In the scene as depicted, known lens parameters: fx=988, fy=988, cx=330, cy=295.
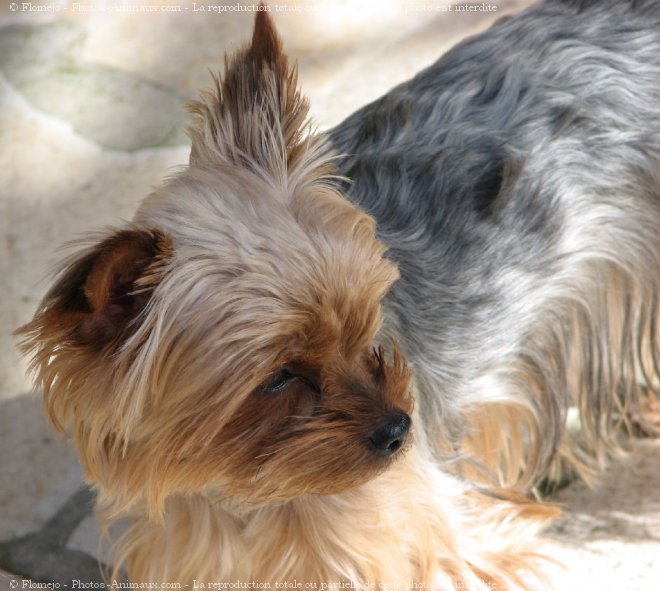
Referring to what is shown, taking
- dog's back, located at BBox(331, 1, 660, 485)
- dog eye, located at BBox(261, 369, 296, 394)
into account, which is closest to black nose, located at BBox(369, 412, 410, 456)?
dog eye, located at BBox(261, 369, 296, 394)

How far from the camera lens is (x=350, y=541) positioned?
6.31ft

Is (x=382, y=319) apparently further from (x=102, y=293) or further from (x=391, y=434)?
(x=102, y=293)

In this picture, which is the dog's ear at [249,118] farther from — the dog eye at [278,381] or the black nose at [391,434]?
the black nose at [391,434]

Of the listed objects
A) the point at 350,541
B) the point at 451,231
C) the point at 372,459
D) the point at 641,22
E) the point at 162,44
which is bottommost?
the point at 350,541

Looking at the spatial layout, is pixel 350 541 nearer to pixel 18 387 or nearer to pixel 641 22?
pixel 18 387

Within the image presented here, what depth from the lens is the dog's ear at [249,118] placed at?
180 cm

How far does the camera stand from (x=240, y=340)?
5.26 ft

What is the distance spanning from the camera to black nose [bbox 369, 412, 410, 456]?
170 cm

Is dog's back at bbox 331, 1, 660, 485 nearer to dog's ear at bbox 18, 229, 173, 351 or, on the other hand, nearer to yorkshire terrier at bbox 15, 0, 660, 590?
yorkshire terrier at bbox 15, 0, 660, 590

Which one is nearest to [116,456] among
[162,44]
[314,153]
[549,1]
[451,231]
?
[314,153]

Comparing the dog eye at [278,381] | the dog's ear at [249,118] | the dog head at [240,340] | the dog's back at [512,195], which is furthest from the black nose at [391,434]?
the dog's ear at [249,118]

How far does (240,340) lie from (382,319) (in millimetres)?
401

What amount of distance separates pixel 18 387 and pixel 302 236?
4.27ft

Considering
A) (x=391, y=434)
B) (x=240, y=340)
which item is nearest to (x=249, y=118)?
(x=240, y=340)
